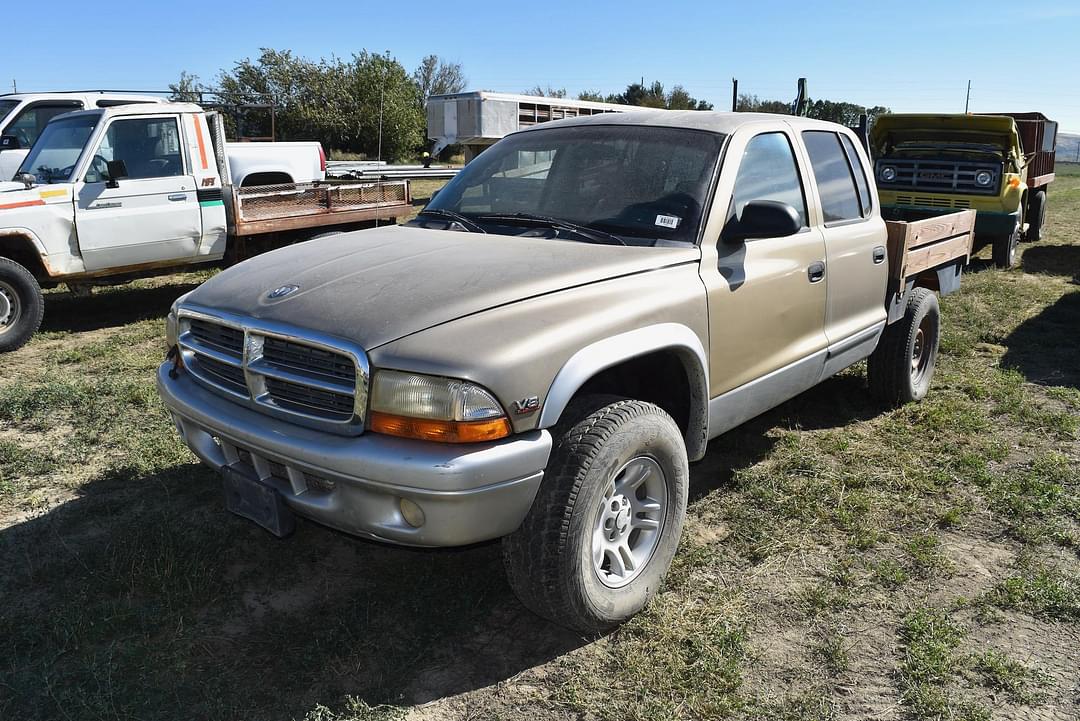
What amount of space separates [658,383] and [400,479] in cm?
136

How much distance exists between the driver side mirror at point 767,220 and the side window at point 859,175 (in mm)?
1512

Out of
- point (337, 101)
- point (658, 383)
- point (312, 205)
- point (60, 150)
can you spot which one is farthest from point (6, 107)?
point (337, 101)

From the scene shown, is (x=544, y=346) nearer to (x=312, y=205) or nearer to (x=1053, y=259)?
(x=312, y=205)

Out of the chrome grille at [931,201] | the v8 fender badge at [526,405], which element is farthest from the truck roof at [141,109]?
the chrome grille at [931,201]

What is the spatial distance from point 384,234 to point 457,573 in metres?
1.55

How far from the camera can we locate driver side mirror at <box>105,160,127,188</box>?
7363 mm

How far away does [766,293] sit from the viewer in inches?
143

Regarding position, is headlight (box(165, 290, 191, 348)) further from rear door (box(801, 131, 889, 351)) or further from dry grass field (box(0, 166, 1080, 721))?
rear door (box(801, 131, 889, 351))

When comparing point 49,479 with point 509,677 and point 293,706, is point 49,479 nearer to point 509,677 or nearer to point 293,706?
point 293,706

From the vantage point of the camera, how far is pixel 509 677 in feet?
9.39

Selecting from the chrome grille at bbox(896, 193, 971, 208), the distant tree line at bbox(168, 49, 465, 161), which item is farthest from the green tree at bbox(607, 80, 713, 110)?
the chrome grille at bbox(896, 193, 971, 208)

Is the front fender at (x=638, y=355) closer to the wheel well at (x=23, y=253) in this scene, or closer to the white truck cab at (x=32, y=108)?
the wheel well at (x=23, y=253)

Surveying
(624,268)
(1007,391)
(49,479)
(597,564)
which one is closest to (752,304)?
(624,268)

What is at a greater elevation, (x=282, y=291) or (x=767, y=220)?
(x=767, y=220)
